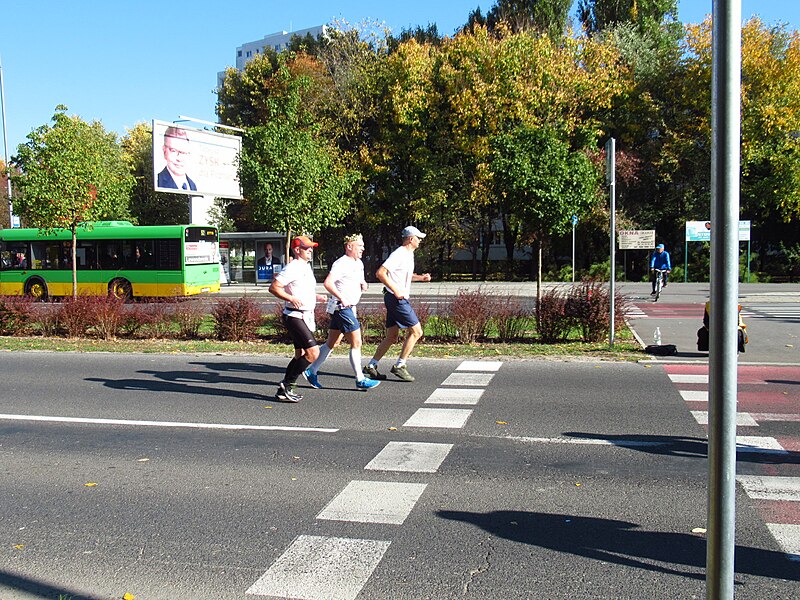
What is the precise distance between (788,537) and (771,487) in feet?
3.38

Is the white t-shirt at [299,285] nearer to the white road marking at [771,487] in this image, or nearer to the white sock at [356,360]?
the white sock at [356,360]

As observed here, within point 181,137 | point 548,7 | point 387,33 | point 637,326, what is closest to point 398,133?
point 387,33

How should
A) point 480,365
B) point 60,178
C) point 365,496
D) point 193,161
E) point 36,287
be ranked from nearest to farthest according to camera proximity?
point 365,496 < point 480,365 < point 60,178 < point 36,287 < point 193,161

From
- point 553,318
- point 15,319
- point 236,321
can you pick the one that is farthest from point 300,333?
point 15,319

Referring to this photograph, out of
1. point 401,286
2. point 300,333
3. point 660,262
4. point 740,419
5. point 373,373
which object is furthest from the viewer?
point 660,262

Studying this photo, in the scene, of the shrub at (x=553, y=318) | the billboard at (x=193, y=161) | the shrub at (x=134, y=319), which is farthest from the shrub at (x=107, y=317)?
the billboard at (x=193, y=161)

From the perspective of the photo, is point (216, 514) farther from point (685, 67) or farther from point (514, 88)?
point (685, 67)

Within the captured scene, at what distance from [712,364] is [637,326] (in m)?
15.3

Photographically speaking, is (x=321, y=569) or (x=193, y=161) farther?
(x=193, y=161)

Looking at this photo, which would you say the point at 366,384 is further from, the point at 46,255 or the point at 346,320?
the point at 46,255

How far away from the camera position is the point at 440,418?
8055 mm

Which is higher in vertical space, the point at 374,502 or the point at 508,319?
the point at 508,319

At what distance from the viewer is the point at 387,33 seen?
135ft

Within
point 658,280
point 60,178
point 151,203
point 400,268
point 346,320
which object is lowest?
point 346,320
